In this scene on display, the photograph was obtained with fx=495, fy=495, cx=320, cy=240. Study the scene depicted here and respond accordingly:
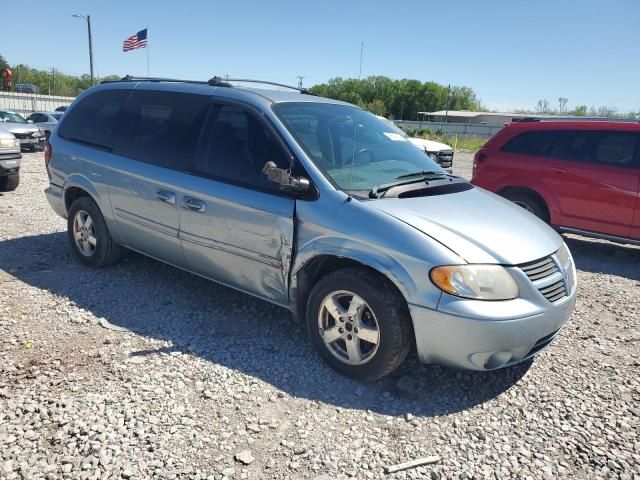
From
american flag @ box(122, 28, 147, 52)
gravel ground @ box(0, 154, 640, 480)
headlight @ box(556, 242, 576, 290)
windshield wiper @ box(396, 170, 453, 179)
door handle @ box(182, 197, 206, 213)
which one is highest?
american flag @ box(122, 28, 147, 52)

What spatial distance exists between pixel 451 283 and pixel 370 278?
0.51 metres

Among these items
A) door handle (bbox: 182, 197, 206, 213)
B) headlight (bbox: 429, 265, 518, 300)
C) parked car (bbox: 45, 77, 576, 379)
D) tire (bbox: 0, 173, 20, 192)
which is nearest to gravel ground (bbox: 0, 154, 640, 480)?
parked car (bbox: 45, 77, 576, 379)

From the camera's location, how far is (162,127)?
14.1 feet

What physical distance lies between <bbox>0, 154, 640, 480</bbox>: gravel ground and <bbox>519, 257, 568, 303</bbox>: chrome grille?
2.25 feet

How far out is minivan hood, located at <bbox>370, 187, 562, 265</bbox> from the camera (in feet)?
9.71

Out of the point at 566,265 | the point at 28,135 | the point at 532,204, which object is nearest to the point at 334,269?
the point at 566,265

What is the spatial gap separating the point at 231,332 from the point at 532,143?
548 cm

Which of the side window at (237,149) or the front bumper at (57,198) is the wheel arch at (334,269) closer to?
the side window at (237,149)

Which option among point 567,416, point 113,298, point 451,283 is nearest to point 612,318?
point 567,416

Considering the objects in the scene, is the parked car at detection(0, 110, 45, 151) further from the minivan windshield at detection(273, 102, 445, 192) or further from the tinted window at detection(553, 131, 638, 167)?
the tinted window at detection(553, 131, 638, 167)

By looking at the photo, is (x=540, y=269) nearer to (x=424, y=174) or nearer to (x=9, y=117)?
(x=424, y=174)

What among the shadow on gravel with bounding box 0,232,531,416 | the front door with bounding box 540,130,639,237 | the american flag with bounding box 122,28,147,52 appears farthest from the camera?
the american flag with bounding box 122,28,147,52

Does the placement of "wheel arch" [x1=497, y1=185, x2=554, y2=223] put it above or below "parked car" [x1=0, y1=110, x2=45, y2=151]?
above

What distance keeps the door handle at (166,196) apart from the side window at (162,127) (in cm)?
21
